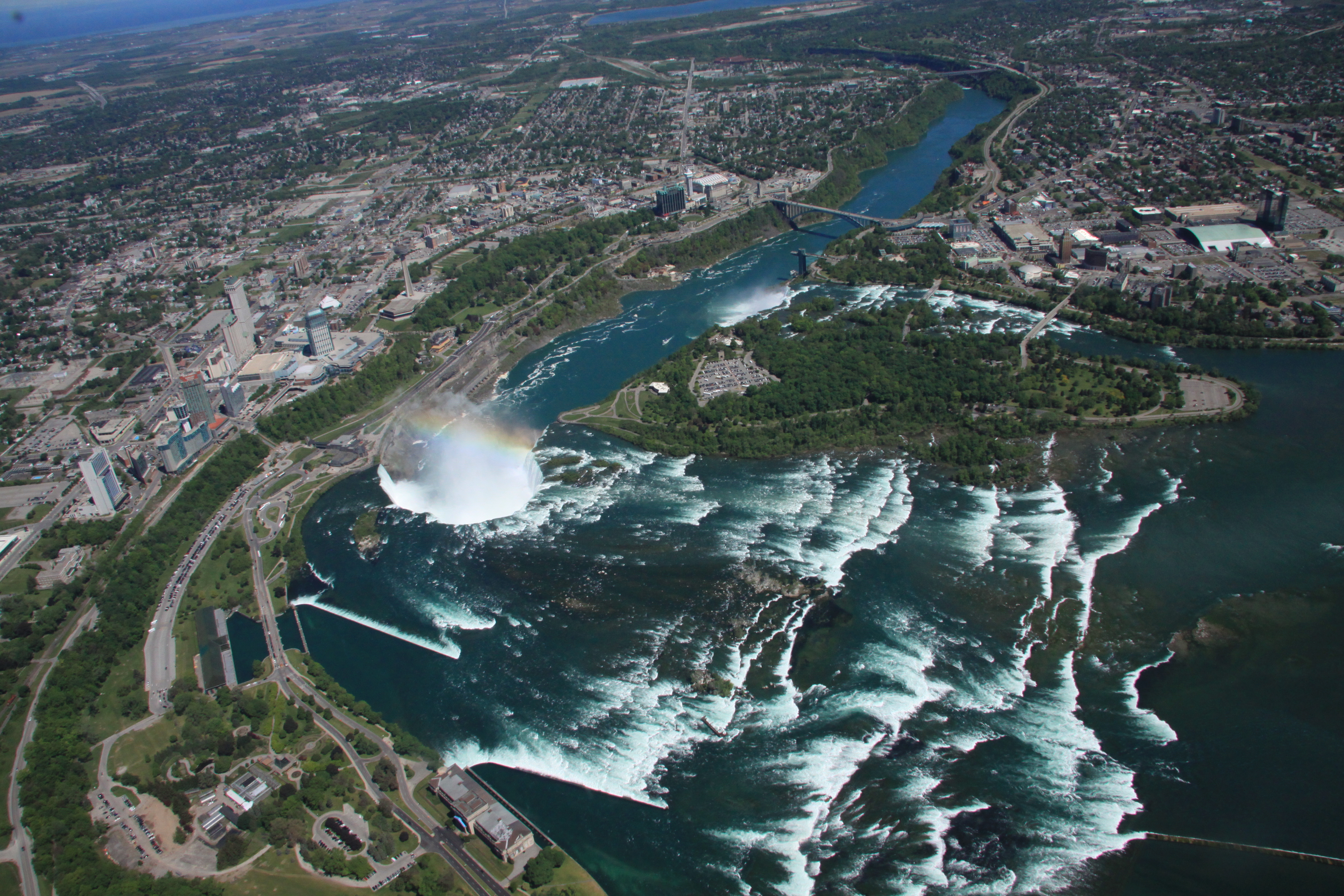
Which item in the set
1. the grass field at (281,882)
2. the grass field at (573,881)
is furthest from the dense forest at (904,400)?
the grass field at (281,882)

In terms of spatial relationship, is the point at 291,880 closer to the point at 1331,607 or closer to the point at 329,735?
the point at 329,735

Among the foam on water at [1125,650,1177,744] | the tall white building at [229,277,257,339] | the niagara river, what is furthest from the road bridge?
the foam on water at [1125,650,1177,744]

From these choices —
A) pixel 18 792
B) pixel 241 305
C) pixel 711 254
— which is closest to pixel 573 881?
pixel 18 792

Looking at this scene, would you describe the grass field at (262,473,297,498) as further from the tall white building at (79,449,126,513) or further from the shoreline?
the shoreline

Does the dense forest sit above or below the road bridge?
below

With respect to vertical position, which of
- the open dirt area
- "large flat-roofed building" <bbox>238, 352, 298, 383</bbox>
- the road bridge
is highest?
the road bridge

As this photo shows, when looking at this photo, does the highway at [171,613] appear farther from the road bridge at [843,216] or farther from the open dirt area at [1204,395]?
the road bridge at [843,216]

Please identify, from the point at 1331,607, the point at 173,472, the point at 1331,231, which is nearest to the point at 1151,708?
the point at 1331,607
